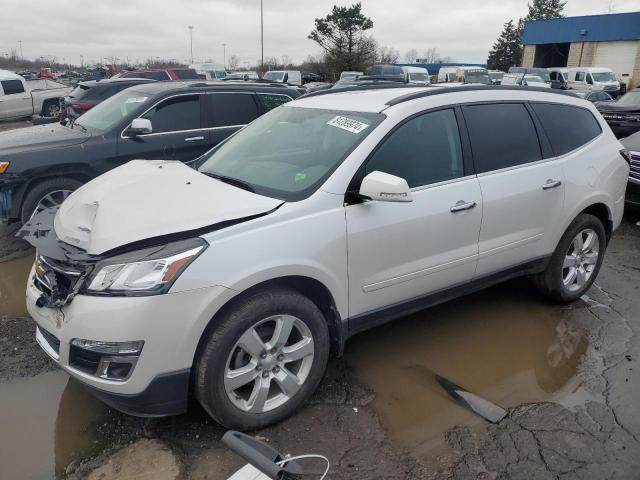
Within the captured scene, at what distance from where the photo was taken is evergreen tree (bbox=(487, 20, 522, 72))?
6294 cm

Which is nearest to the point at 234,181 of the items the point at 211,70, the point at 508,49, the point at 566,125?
the point at 566,125

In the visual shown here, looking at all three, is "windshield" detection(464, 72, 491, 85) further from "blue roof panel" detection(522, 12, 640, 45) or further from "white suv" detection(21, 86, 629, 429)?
"white suv" detection(21, 86, 629, 429)

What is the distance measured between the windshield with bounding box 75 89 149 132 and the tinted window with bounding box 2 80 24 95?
12766 millimetres

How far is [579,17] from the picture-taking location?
133ft

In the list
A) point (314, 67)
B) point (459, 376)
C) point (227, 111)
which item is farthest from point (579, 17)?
point (459, 376)

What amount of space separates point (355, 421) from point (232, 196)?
1.46 m

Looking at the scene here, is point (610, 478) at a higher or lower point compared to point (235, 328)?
lower

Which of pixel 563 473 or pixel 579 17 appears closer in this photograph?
pixel 563 473

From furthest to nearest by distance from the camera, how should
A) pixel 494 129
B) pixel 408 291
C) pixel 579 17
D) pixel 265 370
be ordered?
pixel 579 17, pixel 494 129, pixel 408 291, pixel 265 370

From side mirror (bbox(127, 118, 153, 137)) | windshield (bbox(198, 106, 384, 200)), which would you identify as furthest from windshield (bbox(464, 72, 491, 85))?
windshield (bbox(198, 106, 384, 200))

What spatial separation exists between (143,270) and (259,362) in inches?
30.6

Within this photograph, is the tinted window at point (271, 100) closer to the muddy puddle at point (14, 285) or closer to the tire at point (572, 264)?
the muddy puddle at point (14, 285)

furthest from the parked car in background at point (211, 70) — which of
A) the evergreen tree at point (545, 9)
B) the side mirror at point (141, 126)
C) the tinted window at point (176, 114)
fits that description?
the evergreen tree at point (545, 9)

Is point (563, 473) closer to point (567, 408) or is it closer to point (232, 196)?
point (567, 408)
